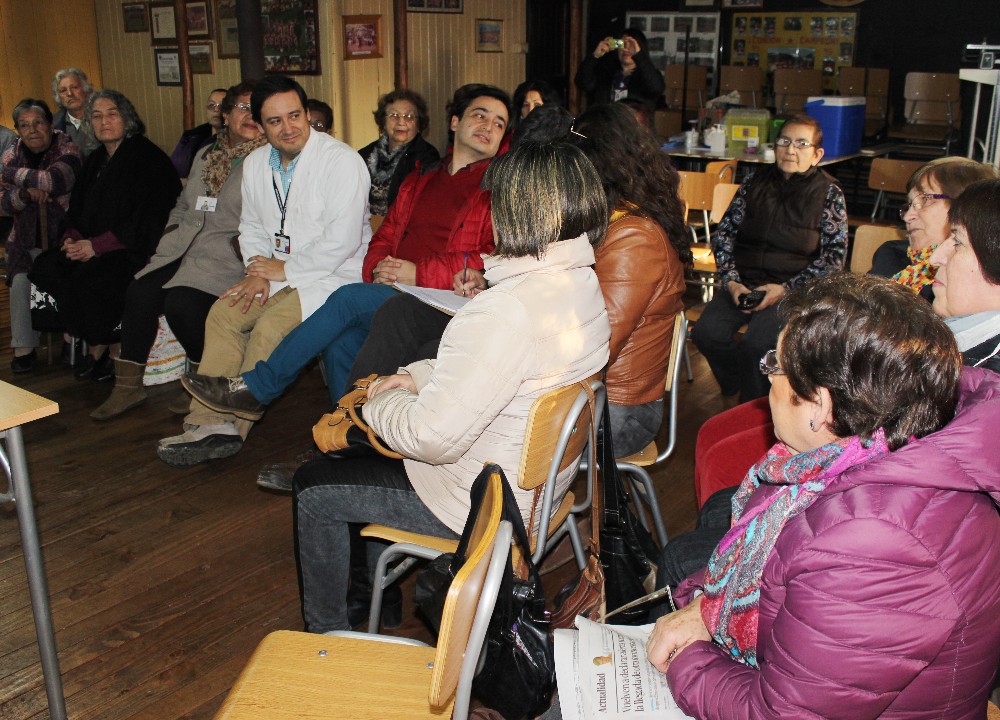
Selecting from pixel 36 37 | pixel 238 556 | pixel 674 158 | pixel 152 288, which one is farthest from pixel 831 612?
pixel 36 37

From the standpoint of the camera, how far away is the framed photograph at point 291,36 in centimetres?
676

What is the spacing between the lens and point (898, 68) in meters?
9.26

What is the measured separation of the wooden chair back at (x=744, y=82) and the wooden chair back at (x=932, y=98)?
1.59 meters

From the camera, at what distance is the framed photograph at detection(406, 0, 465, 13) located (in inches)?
288

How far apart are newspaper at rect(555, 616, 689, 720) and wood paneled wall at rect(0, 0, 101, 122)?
27.1 ft

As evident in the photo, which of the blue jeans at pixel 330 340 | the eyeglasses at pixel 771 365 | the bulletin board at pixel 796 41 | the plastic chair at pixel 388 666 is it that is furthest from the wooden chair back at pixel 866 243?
the bulletin board at pixel 796 41

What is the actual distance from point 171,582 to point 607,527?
4.84 feet

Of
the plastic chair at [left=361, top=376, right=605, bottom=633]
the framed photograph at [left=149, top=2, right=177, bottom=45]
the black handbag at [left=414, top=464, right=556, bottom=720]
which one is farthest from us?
the framed photograph at [left=149, top=2, right=177, bottom=45]

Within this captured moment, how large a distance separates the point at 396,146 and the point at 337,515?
111 inches

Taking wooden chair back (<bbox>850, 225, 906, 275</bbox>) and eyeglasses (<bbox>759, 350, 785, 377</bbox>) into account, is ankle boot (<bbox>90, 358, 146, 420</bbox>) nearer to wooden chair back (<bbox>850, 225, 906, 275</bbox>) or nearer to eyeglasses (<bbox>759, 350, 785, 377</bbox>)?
wooden chair back (<bbox>850, 225, 906, 275</bbox>)

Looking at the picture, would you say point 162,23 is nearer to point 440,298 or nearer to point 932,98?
point 440,298

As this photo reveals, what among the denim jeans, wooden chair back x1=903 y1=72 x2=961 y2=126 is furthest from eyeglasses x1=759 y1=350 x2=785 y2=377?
wooden chair back x1=903 y1=72 x2=961 y2=126

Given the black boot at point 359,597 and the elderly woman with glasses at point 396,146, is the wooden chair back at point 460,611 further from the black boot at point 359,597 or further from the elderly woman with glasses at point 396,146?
the elderly woman with glasses at point 396,146

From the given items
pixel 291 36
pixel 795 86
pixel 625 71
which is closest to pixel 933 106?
pixel 795 86
